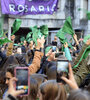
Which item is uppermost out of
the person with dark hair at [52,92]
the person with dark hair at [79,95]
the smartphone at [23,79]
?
the smartphone at [23,79]

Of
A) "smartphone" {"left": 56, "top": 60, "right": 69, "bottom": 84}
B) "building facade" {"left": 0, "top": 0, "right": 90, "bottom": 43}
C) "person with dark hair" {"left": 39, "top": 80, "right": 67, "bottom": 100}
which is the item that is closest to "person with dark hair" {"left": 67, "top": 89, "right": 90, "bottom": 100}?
"person with dark hair" {"left": 39, "top": 80, "right": 67, "bottom": 100}

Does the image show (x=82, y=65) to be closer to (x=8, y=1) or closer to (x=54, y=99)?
(x=54, y=99)

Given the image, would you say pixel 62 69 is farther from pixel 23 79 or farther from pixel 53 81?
pixel 23 79

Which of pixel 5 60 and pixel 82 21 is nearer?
pixel 5 60

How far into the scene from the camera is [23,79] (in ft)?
8.85

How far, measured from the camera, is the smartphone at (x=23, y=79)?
265cm

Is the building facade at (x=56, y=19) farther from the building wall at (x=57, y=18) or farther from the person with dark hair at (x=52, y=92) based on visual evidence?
the person with dark hair at (x=52, y=92)

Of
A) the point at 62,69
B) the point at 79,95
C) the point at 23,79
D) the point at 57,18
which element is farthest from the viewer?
the point at 57,18

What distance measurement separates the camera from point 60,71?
9.76 ft

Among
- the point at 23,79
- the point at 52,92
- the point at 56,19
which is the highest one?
the point at 56,19

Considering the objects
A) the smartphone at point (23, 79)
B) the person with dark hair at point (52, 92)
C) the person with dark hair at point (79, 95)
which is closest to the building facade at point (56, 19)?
the person with dark hair at point (52, 92)

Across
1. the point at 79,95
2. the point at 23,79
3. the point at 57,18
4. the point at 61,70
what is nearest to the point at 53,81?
the point at 61,70

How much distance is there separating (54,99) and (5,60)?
2.44m

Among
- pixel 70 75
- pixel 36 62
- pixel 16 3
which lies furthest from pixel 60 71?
pixel 16 3
